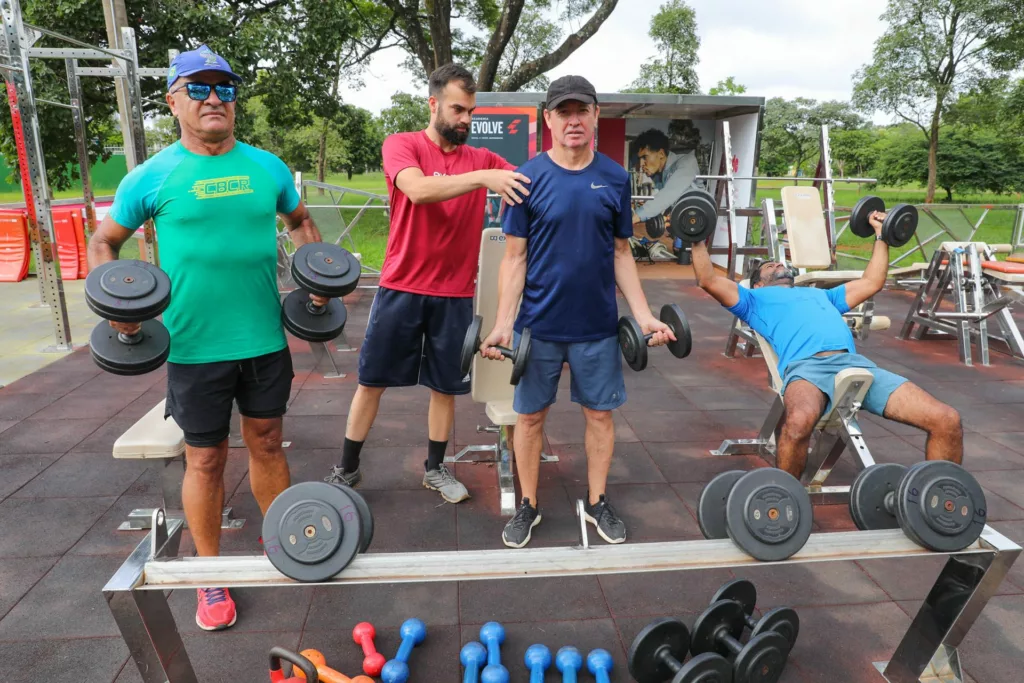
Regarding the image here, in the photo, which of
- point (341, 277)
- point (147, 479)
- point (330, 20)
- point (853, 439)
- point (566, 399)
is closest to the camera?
point (341, 277)

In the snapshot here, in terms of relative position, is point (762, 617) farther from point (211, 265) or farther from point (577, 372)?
point (211, 265)

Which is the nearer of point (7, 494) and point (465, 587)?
point (465, 587)

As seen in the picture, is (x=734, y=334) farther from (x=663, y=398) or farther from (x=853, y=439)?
(x=853, y=439)

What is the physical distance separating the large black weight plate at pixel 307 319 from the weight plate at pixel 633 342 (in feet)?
3.28

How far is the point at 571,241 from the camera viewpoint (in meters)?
2.29

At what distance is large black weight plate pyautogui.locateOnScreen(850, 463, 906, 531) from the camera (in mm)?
1759

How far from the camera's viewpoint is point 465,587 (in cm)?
229

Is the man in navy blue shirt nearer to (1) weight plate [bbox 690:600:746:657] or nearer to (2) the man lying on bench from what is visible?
(2) the man lying on bench

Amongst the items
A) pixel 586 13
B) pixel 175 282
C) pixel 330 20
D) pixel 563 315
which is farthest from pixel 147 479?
pixel 586 13

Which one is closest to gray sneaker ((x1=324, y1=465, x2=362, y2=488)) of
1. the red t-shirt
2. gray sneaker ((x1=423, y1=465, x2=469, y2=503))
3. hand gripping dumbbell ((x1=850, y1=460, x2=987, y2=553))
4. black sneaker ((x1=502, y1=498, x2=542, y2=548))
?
gray sneaker ((x1=423, y1=465, x2=469, y2=503))

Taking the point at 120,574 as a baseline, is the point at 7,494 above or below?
below

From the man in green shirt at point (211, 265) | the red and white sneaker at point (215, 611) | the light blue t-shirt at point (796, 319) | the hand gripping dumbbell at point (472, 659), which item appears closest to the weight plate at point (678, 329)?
the light blue t-shirt at point (796, 319)

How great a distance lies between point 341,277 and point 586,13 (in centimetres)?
1389

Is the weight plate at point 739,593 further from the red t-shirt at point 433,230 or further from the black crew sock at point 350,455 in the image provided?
the black crew sock at point 350,455
